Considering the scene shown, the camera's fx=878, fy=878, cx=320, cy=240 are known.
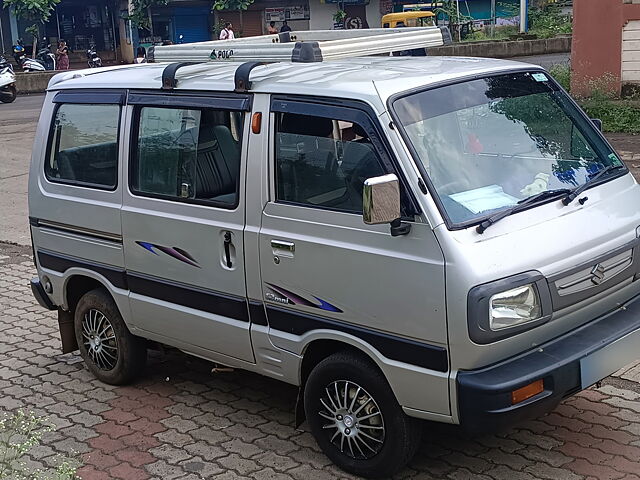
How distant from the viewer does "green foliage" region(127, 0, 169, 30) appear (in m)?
37.6

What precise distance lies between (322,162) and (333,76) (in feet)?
1.52

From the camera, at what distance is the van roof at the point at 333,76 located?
4207 mm

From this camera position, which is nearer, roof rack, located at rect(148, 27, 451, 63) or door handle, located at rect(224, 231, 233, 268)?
door handle, located at rect(224, 231, 233, 268)

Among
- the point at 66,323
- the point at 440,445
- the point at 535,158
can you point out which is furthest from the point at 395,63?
the point at 66,323

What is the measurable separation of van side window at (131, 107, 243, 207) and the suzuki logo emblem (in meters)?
1.84

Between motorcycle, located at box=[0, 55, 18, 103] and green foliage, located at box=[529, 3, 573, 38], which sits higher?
green foliage, located at box=[529, 3, 573, 38]

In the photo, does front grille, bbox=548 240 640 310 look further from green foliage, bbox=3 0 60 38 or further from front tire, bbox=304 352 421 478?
green foliage, bbox=3 0 60 38

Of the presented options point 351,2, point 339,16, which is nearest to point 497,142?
point 339,16

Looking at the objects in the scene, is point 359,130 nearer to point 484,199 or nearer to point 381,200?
point 381,200

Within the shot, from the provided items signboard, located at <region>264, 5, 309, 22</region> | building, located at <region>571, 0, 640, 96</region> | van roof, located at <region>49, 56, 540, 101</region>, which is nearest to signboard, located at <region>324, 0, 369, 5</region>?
signboard, located at <region>264, 5, 309, 22</region>

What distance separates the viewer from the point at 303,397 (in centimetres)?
454

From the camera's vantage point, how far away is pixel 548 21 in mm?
34844

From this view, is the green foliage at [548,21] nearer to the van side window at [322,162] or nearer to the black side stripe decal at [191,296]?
the black side stripe decal at [191,296]

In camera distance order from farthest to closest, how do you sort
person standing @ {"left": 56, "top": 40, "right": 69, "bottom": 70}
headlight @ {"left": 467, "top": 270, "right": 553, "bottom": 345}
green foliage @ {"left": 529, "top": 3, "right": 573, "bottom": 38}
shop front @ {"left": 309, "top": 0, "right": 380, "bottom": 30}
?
shop front @ {"left": 309, "top": 0, "right": 380, "bottom": 30} < person standing @ {"left": 56, "top": 40, "right": 69, "bottom": 70} < green foliage @ {"left": 529, "top": 3, "right": 573, "bottom": 38} < headlight @ {"left": 467, "top": 270, "right": 553, "bottom": 345}
